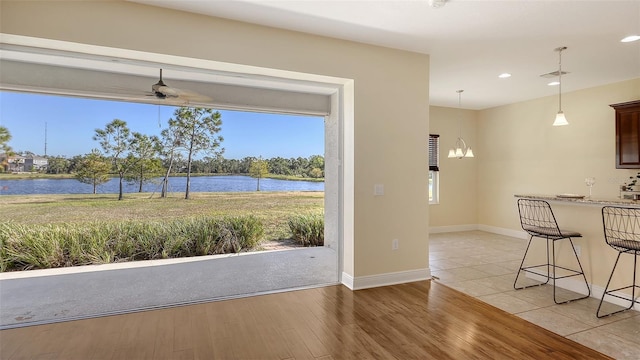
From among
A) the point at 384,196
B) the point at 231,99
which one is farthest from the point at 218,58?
the point at 384,196

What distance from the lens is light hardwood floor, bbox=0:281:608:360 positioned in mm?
2346

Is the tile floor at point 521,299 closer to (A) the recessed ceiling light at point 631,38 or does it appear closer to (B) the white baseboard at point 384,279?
(B) the white baseboard at point 384,279

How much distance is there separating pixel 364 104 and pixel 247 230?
204cm

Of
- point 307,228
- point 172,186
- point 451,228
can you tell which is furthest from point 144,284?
point 451,228

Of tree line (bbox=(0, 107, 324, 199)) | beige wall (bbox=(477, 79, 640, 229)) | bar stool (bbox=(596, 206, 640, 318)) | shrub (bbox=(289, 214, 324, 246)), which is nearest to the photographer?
bar stool (bbox=(596, 206, 640, 318))

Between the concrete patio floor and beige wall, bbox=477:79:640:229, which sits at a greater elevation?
beige wall, bbox=477:79:640:229

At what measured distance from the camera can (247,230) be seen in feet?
13.0

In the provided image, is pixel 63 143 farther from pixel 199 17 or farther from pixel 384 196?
pixel 384 196

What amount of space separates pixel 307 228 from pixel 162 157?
6.47ft

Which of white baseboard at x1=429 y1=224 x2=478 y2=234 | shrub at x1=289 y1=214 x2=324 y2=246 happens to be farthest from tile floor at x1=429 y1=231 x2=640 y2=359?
shrub at x1=289 y1=214 x2=324 y2=246

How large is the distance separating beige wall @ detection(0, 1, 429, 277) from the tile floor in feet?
2.26

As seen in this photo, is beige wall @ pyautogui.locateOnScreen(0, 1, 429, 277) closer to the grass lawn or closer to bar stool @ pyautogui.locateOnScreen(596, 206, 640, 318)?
the grass lawn

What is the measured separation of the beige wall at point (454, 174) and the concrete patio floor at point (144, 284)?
372 cm

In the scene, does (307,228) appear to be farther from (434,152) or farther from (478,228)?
(478,228)
